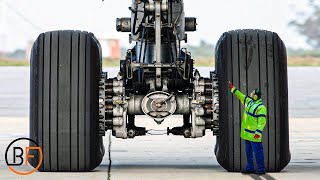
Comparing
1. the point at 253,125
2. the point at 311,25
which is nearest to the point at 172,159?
the point at 253,125

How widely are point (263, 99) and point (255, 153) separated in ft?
2.63

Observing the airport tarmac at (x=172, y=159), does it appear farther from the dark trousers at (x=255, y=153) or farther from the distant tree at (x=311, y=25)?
the distant tree at (x=311, y=25)

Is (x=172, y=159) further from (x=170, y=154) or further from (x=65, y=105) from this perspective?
(x=65, y=105)

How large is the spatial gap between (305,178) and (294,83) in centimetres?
3936

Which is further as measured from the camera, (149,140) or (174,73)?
(149,140)

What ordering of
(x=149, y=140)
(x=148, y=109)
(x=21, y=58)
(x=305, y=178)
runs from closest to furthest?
(x=305, y=178) → (x=148, y=109) → (x=149, y=140) → (x=21, y=58)

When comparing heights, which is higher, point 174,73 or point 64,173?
point 174,73

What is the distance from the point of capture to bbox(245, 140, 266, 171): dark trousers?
18438 mm

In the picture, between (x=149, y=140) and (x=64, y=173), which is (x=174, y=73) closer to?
(x=64, y=173)

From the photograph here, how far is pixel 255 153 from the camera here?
18.5 metres

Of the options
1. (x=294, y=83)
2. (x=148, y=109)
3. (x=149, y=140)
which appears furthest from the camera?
(x=294, y=83)

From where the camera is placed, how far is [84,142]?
18875 millimetres

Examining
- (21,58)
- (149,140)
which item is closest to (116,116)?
(149,140)

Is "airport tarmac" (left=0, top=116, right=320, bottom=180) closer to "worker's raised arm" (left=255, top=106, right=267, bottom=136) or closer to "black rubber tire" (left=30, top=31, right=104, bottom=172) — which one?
"black rubber tire" (left=30, top=31, right=104, bottom=172)
